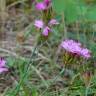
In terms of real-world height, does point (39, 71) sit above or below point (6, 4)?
below

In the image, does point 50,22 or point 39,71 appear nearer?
point 50,22

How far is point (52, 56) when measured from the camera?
1.82 meters

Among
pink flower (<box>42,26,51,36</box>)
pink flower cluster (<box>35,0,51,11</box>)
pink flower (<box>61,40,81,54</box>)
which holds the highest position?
pink flower cluster (<box>35,0,51,11</box>)

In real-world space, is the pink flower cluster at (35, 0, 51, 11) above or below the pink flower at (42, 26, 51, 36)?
above

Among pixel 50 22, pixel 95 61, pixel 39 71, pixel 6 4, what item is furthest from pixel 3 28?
pixel 50 22

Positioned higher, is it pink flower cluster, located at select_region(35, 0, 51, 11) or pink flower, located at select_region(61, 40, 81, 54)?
pink flower cluster, located at select_region(35, 0, 51, 11)

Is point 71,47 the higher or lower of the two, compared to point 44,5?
lower

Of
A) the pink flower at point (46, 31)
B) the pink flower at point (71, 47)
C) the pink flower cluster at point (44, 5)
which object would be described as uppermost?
the pink flower cluster at point (44, 5)

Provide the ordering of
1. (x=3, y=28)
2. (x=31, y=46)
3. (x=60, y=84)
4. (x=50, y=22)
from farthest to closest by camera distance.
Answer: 1. (x=3, y=28)
2. (x=31, y=46)
3. (x=60, y=84)
4. (x=50, y=22)

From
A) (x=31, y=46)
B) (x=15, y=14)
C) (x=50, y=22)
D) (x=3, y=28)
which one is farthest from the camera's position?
(x=15, y=14)

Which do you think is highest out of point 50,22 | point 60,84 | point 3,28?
point 50,22

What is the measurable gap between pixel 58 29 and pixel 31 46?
0.15 m

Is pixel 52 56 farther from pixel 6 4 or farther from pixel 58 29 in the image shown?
pixel 6 4

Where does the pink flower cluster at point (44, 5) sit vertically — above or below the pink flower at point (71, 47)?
above
